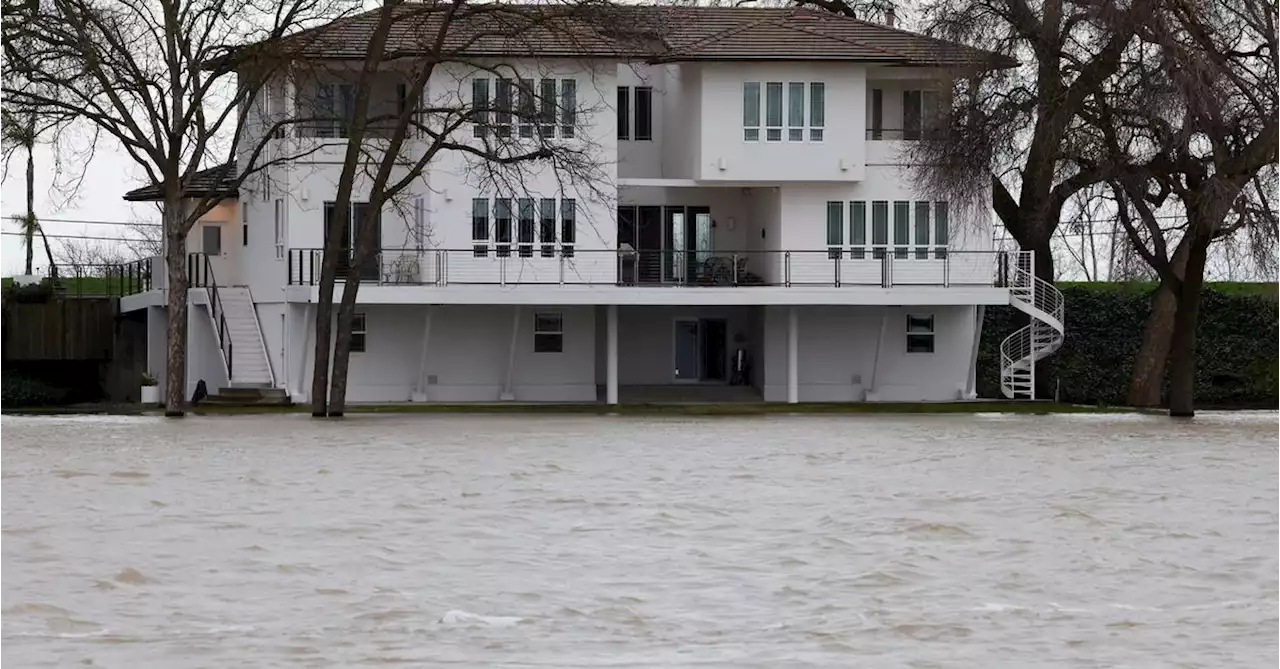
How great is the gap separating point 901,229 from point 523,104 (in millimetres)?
12036

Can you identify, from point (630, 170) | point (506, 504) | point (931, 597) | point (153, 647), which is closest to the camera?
point (153, 647)

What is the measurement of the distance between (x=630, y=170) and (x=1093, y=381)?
1374cm

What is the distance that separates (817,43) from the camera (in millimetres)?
51906

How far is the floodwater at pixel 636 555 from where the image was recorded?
14.4 m

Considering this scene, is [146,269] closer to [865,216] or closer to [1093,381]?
[865,216]

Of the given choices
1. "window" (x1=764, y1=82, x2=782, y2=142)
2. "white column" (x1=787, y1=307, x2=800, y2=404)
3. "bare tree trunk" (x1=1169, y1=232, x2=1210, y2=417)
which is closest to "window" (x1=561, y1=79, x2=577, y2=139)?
"window" (x1=764, y1=82, x2=782, y2=142)

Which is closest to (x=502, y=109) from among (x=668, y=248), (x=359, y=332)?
(x=359, y=332)

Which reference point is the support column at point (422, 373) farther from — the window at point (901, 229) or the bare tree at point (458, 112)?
the window at point (901, 229)

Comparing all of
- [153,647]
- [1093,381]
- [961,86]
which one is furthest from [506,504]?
[1093,381]

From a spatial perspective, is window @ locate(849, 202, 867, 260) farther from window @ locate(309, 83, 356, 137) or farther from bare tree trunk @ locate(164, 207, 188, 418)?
bare tree trunk @ locate(164, 207, 188, 418)

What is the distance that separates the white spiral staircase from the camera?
51156mm

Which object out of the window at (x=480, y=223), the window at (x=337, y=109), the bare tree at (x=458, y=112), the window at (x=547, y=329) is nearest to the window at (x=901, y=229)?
the bare tree at (x=458, y=112)

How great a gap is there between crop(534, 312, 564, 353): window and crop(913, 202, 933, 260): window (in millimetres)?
9006

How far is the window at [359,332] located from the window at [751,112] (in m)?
10.3
